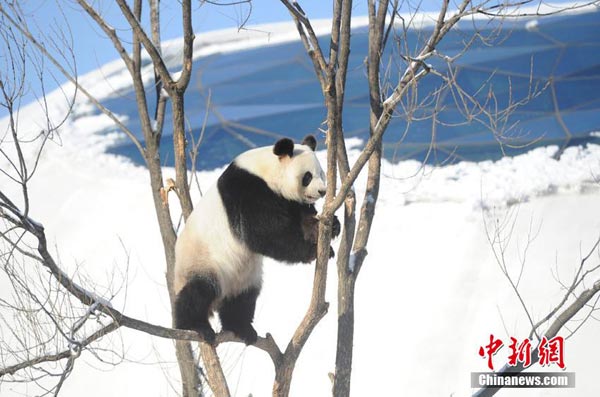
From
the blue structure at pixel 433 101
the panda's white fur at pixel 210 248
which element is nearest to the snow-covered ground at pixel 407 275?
the blue structure at pixel 433 101

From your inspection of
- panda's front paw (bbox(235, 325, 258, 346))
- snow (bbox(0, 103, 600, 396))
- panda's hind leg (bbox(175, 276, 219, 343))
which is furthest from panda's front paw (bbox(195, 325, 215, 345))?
snow (bbox(0, 103, 600, 396))

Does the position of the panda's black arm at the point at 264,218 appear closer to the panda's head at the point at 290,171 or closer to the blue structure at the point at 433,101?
the panda's head at the point at 290,171

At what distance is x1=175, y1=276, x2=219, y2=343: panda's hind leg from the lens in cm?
452

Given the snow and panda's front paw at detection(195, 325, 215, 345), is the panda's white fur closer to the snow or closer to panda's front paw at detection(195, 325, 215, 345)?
panda's front paw at detection(195, 325, 215, 345)

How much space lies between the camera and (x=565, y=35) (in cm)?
1596

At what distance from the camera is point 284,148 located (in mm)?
4500

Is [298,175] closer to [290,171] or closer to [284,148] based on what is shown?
[290,171]

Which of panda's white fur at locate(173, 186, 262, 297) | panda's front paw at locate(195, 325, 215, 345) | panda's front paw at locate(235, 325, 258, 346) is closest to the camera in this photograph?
panda's front paw at locate(195, 325, 215, 345)

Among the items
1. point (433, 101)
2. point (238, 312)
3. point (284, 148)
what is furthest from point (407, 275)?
point (284, 148)

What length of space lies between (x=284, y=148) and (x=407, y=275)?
538 centimetres

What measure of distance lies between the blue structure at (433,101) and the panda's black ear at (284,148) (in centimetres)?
A: 662

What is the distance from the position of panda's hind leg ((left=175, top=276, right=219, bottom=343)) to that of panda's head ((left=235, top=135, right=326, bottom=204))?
0.71 meters

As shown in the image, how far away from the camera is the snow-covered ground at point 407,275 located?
8.27m

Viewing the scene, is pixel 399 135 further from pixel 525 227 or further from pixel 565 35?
pixel 565 35
